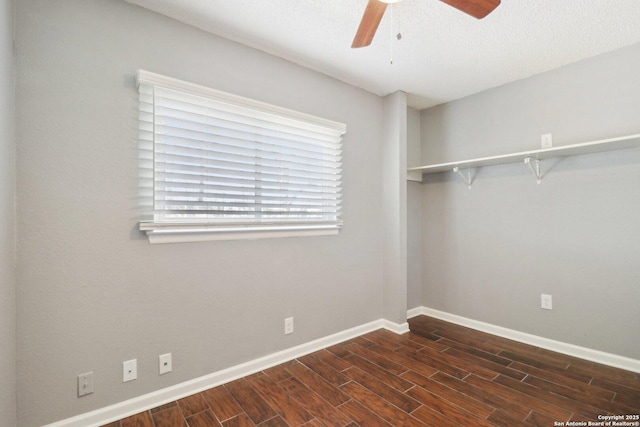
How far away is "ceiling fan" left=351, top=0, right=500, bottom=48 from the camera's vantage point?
1431 millimetres

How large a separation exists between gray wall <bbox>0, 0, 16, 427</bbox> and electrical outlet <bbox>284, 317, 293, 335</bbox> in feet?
5.19

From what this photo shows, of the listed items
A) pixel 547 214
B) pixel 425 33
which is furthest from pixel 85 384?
pixel 547 214

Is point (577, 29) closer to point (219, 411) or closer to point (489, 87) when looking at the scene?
point (489, 87)

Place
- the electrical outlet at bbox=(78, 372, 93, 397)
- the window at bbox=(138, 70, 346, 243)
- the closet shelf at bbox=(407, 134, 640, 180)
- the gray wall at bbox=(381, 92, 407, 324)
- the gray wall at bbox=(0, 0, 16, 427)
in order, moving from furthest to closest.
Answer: the gray wall at bbox=(381, 92, 407, 324) → the closet shelf at bbox=(407, 134, 640, 180) → the window at bbox=(138, 70, 346, 243) → the electrical outlet at bbox=(78, 372, 93, 397) → the gray wall at bbox=(0, 0, 16, 427)

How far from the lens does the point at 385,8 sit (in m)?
1.49

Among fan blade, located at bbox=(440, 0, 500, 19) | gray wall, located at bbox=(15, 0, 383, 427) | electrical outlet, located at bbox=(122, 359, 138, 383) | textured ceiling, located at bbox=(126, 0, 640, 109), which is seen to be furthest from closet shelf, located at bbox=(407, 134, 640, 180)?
electrical outlet, located at bbox=(122, 359, 138, 383)

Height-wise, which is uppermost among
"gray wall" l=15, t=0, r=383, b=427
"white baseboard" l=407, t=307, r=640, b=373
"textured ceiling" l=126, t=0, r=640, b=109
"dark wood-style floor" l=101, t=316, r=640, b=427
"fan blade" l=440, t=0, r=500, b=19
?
"textured ceiling" l=126, t=0, r=640, b=109

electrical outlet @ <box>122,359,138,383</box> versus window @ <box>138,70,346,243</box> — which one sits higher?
window @ <box>138,70,346,243</box>

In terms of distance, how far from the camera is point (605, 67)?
7.95ft

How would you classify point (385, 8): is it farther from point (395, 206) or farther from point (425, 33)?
point (395, 206)

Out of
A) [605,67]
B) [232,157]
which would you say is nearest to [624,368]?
[605,67]

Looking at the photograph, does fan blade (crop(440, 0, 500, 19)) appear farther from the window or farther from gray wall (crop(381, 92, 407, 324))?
gray wall (crop(381, 92, 407, 324))

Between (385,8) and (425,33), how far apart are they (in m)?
0.82

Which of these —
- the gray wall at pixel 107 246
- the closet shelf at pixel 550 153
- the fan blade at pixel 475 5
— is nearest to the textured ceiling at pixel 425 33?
the gray wall at pixel 107 246
